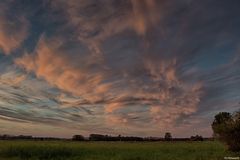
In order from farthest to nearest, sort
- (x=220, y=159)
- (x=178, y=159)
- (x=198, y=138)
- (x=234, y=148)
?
(x=198, y=138) → (x=234, y=148) → (x=178, y=159) → (x=220, y=159)

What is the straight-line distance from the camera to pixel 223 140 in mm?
50094

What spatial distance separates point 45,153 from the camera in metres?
48.3

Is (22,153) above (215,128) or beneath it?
beneath

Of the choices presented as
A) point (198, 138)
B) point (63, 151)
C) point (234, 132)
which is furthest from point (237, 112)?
point (198, 138)

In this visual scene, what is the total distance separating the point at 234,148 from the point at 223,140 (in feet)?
8.57

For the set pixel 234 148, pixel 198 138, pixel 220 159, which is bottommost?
pixel 220 159

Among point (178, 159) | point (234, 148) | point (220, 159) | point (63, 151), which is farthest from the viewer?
point (63, 151)

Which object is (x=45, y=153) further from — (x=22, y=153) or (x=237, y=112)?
(x=237, y=112)

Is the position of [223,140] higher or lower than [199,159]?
higher

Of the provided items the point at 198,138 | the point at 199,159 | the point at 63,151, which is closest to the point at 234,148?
the point at 199,159

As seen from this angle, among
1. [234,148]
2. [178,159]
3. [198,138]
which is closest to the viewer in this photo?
[178,159]

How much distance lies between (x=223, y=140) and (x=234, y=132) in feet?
9.72

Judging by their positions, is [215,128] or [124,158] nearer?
[124,158]

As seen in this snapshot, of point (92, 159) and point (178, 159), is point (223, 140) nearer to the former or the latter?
point (178, 159)
